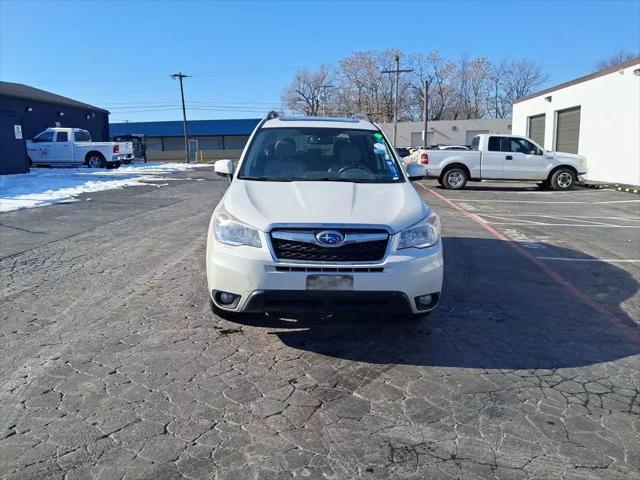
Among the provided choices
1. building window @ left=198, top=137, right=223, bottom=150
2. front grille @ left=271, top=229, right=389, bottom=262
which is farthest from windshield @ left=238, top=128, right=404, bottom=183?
building window @ left=198, top=137, right=223, bottom=150

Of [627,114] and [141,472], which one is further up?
[627,114]

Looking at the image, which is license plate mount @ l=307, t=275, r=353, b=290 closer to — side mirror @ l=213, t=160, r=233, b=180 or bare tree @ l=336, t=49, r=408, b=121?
side mirror @ l=213, t=160, r=233, b=180

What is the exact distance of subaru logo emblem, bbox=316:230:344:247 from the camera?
376cm

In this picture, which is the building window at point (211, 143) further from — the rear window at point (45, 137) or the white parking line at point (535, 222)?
the white parking line at point (535, 222)

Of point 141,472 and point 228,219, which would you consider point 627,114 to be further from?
point 141,472

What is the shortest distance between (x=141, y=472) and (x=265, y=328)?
81.3 inches

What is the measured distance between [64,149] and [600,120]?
2470 cm

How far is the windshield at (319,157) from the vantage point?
506cm

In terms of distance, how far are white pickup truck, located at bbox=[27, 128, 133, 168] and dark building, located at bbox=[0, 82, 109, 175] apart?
99 cm

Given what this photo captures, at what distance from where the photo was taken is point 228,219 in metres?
4.04

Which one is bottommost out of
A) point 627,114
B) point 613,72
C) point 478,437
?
point 478,437

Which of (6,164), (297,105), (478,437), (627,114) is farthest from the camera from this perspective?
(297,105)

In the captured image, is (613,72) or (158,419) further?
(613,72)

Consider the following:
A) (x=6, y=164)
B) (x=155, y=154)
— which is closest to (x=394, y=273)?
(x=6, y=164)
